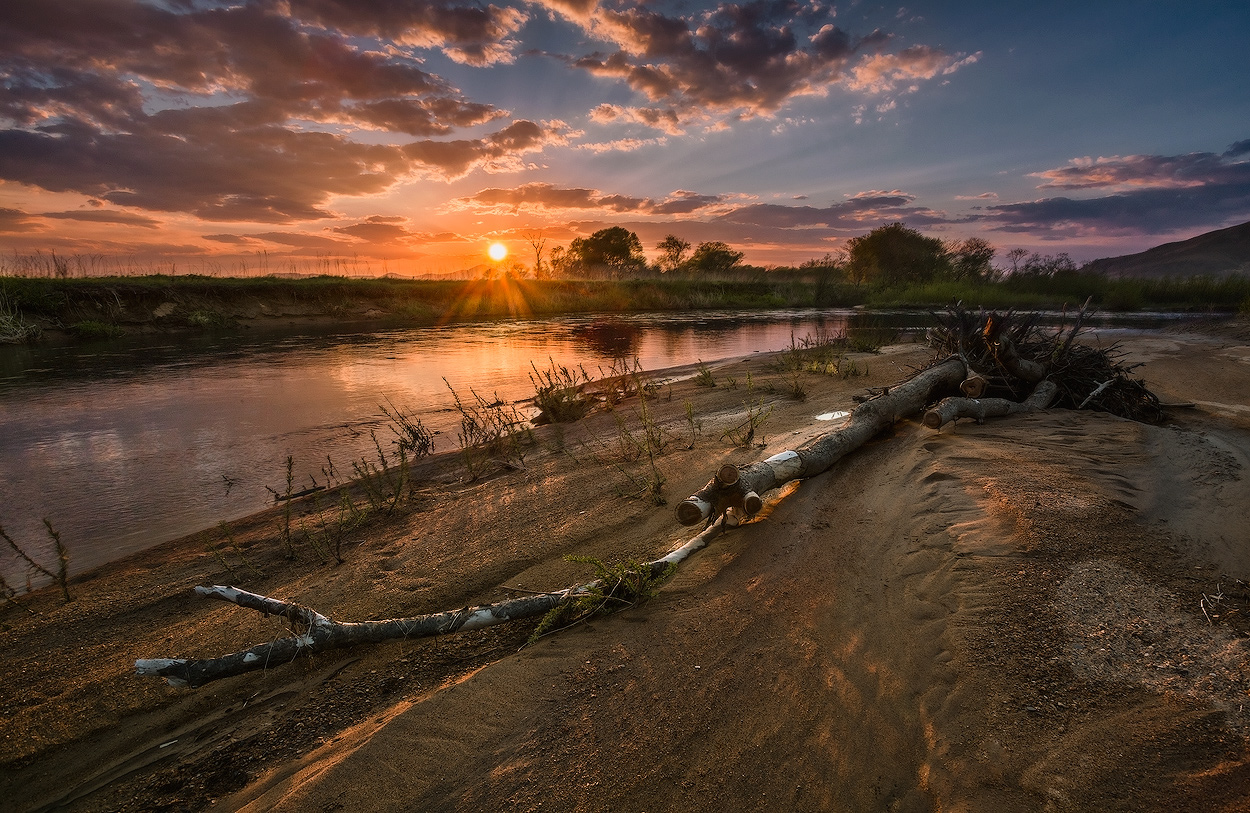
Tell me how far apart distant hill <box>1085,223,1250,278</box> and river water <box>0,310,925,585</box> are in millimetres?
70875

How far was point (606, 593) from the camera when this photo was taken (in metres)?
2.67

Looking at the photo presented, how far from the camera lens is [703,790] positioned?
1.68 meters

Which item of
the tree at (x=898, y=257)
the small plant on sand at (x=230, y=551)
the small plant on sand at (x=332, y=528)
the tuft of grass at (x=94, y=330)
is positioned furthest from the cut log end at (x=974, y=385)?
the tree at (x=898, y=257)

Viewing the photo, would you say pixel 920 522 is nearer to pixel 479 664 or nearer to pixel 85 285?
pixel 479 664

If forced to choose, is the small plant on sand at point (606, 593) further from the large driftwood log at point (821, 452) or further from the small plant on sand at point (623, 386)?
the small plant on sand at point (623, 386)

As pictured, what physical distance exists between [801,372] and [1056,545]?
6.84m

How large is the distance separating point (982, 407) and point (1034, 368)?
1296 millimetres

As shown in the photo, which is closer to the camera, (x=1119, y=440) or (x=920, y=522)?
(x=920, y=522)

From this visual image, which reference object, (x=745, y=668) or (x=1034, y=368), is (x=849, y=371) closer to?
(x=1034, y=368)

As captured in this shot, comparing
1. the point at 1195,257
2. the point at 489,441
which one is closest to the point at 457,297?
the point at 489,441

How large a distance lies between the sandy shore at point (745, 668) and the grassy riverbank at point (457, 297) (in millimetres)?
20883

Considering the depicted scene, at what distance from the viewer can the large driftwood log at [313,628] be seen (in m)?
2.12

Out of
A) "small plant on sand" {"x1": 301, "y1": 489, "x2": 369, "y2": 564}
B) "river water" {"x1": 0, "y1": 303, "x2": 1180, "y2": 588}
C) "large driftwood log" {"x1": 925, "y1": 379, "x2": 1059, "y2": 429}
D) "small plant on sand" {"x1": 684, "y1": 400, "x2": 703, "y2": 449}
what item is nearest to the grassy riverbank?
"river water" {"x1": 0, "y1": 303, "x2": 1180, "y2": 588}

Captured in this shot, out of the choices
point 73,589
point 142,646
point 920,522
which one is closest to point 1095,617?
point 920,522
